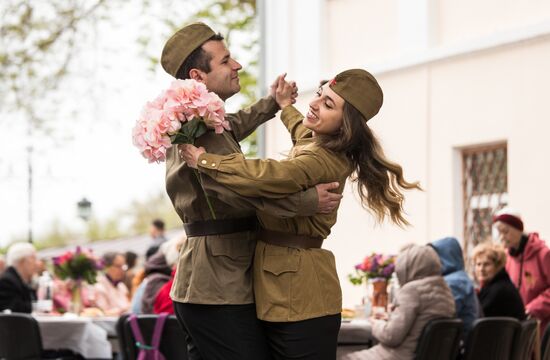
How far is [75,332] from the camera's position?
10.3 metres

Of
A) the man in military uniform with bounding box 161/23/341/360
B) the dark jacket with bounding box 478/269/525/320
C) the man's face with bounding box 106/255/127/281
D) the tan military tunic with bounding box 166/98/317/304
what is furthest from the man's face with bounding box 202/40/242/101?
the man's face with bounding box 106/255/127/281

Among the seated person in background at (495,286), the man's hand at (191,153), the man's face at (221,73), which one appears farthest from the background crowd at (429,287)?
the man's hand at (191,153)

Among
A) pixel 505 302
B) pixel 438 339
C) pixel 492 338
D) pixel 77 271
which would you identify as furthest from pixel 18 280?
pixel 492 338

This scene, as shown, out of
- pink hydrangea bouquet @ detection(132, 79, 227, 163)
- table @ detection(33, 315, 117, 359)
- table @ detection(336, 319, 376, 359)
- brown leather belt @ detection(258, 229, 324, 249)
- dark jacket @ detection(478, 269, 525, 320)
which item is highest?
pink hydrangea bouquet @ detection(132, 79, 227, 163)

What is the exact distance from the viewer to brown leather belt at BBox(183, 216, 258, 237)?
492 centimetres

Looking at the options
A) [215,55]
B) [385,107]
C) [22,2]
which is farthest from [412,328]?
[22,2]

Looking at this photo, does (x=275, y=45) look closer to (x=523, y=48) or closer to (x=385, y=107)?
(x=385, y=107)

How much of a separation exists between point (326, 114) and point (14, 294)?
6.86 m

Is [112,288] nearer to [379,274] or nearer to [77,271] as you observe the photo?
[77,271]

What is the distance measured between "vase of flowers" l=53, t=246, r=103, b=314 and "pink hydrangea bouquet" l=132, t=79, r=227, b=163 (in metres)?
6.88

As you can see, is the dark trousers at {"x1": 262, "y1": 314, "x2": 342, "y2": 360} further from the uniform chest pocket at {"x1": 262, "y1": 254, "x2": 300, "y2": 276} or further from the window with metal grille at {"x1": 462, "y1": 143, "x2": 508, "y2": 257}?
the window with metal grille at {"x1": 462, "y1": 143, "x2": 508, "y2": 257}

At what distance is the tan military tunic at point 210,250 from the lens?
4.87 metres

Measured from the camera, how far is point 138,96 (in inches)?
920

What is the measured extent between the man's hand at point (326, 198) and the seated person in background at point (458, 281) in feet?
12.6
